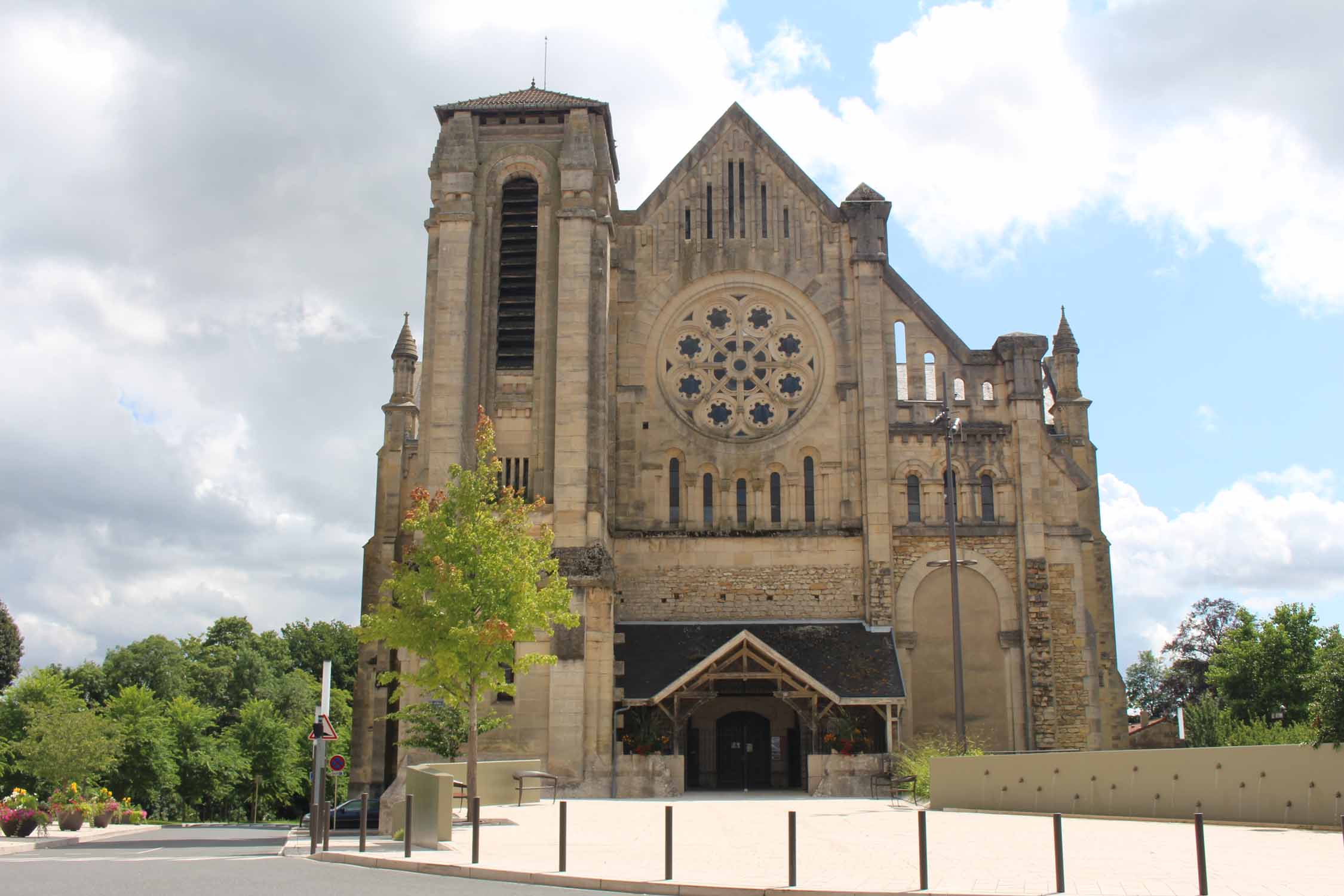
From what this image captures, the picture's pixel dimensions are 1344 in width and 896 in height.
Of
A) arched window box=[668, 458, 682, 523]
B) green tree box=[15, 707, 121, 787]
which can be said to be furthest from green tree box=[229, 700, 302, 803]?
arched window box=[668, 458, 682, 523]

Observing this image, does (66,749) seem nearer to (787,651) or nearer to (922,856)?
(787,651)

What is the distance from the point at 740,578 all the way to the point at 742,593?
431 millimetres

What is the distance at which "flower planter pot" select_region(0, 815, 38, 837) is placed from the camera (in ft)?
77.5

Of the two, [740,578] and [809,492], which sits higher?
[809,492]

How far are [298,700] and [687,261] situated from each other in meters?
49.0

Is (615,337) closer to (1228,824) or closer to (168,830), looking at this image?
(168,830)

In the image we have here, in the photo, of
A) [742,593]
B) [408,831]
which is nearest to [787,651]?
[742,593]

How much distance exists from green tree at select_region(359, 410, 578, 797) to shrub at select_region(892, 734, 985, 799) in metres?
8.51

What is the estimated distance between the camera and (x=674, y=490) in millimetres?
35938

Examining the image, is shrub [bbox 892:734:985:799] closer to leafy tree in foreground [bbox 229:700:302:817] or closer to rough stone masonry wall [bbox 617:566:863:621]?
rough stone masonry wall [bbox 617:566:863:621]

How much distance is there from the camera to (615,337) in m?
36.6

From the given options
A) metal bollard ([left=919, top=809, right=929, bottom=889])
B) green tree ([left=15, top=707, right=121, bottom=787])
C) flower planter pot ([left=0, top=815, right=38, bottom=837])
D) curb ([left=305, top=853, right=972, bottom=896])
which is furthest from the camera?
green tree ([left=15, top=707, right=121, bottom=787])

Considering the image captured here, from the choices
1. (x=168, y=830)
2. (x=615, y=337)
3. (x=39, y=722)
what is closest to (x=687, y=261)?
(x=615, y=337)

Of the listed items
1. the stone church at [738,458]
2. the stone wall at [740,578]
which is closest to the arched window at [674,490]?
the stone church at [738,458]
